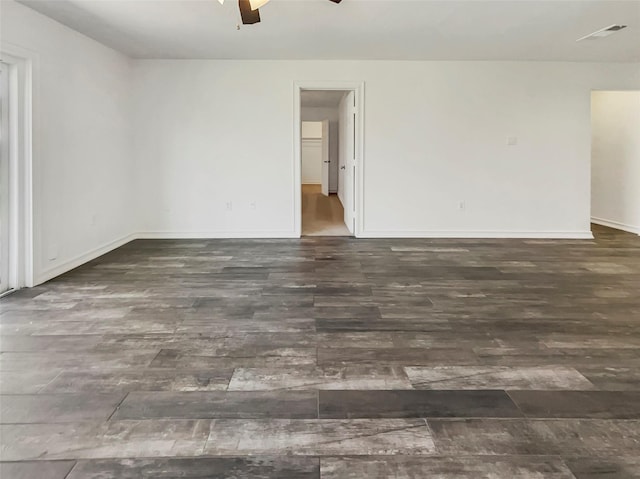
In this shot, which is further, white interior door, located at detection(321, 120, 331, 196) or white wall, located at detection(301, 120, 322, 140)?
white wall, located at detection(301, 120, 322, 140)

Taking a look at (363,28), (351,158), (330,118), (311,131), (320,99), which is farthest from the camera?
(311,131)

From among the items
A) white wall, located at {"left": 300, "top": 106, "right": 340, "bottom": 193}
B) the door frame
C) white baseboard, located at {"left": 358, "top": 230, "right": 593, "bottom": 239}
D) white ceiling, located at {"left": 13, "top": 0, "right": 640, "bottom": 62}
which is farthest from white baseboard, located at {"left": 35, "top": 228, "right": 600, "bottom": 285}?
white wall, located at {"left": 300, "top": 106, "right": 340, "bottom": 193}

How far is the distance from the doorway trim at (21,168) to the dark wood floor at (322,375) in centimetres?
24

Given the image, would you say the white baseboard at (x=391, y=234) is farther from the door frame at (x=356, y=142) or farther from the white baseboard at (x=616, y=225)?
the white baseboard at (x=616, y=225)

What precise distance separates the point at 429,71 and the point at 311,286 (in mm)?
3682

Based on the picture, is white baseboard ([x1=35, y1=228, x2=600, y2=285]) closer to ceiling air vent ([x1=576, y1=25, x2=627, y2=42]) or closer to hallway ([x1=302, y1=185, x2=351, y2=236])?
hallway ([x1=302, y1=185, x2=351, y2=236])

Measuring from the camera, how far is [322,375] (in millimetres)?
2275

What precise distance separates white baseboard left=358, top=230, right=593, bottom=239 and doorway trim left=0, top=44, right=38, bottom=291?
384cm

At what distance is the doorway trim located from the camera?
3.77 metres

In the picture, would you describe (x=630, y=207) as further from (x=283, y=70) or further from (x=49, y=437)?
(x=49, y=437)

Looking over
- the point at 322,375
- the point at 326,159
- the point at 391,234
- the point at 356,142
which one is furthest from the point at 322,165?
the point at 322,375

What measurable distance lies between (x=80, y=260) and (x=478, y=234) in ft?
16.1

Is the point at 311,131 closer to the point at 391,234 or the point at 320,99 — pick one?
the point at 320,99

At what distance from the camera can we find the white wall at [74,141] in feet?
13.0
